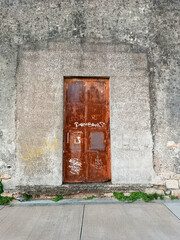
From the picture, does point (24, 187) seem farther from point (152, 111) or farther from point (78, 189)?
point (152, 111)

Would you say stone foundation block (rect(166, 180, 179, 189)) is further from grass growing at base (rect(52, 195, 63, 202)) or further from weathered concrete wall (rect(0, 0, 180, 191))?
grass growing at base (rect(52, 195, 63, 202))

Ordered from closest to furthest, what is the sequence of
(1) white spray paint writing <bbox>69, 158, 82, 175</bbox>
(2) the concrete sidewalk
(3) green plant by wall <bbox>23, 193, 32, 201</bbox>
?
(2) the concrete sidewalk, (3) green plant by wall <bbox>23, 193, 32, 201</bbox>, (1) white spray paint writing <bbox>69, 158, 82, 175</bbox>

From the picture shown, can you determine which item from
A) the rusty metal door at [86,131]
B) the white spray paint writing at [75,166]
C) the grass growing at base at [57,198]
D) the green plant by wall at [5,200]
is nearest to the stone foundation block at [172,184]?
the rusty metal door at [86,131]

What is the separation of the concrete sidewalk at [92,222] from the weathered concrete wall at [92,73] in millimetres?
621

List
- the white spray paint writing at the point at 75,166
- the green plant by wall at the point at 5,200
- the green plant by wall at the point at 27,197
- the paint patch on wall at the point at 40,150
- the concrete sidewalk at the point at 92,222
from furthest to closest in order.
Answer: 1. the white spray paint writing at the point at 75,166
2. the paint patch on wall at the point at 40,150
3. the green plant by wall at the point at 27,197
4. the green plant by wall at the point at 5,200
5. the concrete sidewalk at the point at 92,222

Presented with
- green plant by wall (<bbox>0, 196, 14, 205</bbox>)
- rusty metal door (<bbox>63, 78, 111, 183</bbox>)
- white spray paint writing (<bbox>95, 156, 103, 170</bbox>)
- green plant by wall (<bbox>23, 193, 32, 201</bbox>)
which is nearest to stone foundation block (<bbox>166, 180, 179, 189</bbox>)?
rusty metal door (<bbox>63, 78, 111, 183</bbox>)

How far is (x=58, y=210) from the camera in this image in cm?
328

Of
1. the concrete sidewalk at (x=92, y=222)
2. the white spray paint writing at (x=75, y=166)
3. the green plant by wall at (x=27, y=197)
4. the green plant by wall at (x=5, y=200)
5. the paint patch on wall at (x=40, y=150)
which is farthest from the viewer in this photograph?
the white spray paint writing at (x=75, y=166)

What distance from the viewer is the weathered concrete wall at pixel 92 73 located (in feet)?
12.7

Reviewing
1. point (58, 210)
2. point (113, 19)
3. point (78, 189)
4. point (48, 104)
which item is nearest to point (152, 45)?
point (113, 19)

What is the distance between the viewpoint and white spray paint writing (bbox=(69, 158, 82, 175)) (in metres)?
3.94

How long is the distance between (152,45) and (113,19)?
3.60 feet

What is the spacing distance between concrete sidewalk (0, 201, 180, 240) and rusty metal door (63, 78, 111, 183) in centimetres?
72

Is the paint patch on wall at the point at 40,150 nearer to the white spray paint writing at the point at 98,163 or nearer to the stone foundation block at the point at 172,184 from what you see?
the white spray paint writing at the point at 98,163
